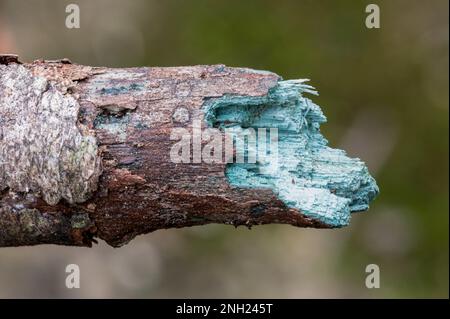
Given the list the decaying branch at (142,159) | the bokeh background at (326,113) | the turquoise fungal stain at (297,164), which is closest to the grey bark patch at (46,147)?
the decaying branch at (142,159)

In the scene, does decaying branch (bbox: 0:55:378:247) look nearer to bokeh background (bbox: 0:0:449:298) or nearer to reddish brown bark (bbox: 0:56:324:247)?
reddish brown bark (bbox: 0:56:324:247)

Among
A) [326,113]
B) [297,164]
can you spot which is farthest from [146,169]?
[326,113]

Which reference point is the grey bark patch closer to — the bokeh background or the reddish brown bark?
the reddish brown bark

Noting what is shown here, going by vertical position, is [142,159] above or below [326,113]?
below

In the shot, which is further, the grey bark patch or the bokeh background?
the bokeh background

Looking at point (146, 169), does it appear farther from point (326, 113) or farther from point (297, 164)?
point (326, 113)

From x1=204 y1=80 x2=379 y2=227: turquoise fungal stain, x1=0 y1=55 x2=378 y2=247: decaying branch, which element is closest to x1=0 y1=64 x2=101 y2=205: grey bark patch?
x1=0 y1=55 x2=378 y2=247: decaying branch

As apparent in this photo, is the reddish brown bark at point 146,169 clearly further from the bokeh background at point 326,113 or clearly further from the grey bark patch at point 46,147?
the bokeh background at point 326,113
